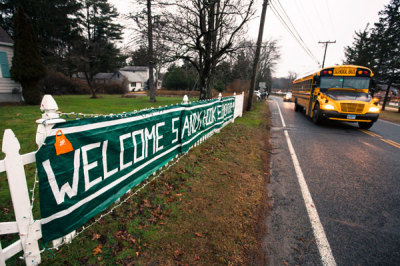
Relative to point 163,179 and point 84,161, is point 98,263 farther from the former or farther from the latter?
point 163,179

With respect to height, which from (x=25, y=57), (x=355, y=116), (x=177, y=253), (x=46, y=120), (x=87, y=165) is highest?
(x=25, y=57)

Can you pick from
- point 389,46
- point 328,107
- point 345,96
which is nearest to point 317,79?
point 345,96

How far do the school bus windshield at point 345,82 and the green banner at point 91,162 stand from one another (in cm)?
1060

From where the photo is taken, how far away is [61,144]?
6.43 feet

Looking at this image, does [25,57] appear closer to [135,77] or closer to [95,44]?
[95,44]

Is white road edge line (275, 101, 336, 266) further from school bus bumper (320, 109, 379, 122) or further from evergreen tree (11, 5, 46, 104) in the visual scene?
evergreen tree (11, 5, 46, 104)

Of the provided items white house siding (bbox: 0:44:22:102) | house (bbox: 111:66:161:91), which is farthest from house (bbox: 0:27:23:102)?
house (bbox: 111:66:161:91)

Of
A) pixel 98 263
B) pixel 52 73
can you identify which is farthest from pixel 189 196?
pixel 52 73

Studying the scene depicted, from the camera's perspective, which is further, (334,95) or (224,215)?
(334,95)

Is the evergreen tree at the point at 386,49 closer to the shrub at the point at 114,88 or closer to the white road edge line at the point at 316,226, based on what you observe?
the white road edge line at the point at 316,226

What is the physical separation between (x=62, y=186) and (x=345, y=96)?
39.4 ft

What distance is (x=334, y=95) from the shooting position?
32.9 feet

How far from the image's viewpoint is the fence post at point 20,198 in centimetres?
162

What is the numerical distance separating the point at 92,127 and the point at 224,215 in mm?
2313
